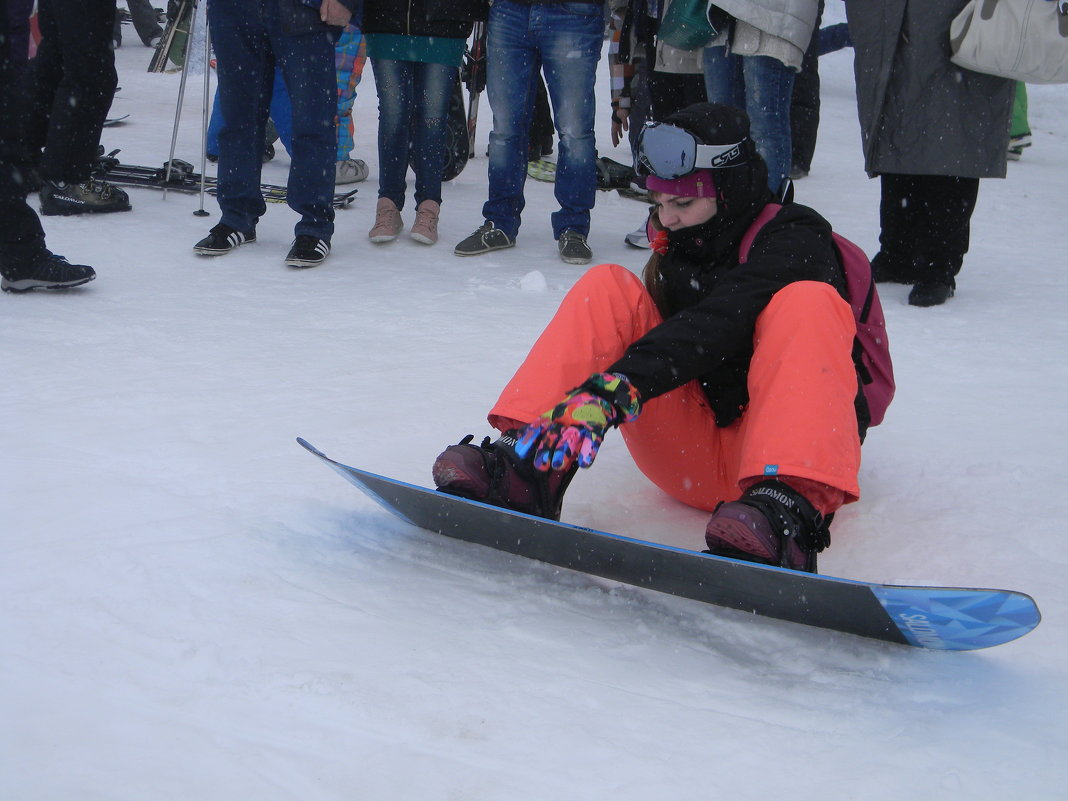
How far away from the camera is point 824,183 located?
6996mm

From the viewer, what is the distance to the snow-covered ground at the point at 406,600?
1460 mm

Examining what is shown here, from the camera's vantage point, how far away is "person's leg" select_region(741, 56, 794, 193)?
4371 millimetres

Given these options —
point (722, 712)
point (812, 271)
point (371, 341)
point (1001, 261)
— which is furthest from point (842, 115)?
point (722, 712)

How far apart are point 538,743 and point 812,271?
3.47 ft

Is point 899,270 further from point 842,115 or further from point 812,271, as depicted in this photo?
point 842,115

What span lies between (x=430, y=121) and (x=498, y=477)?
3252mm

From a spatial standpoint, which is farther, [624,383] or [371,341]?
[371,341]

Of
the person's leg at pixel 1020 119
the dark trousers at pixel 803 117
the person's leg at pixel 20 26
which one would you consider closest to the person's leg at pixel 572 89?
the person's leg at pixel 20 26

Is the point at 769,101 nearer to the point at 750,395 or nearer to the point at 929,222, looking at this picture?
the point at 929,222

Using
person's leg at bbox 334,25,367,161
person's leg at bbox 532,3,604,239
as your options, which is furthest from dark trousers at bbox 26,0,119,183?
person's leg at bbox 532,3,604,239

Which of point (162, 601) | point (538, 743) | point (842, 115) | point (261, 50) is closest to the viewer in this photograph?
point (538, 743)

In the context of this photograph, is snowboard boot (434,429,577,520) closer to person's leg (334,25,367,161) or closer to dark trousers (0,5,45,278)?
dark trousers (0,5,45,278)

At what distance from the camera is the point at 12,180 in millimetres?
3553

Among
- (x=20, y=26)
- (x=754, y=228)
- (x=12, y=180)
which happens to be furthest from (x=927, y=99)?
(x=20, y=26)
